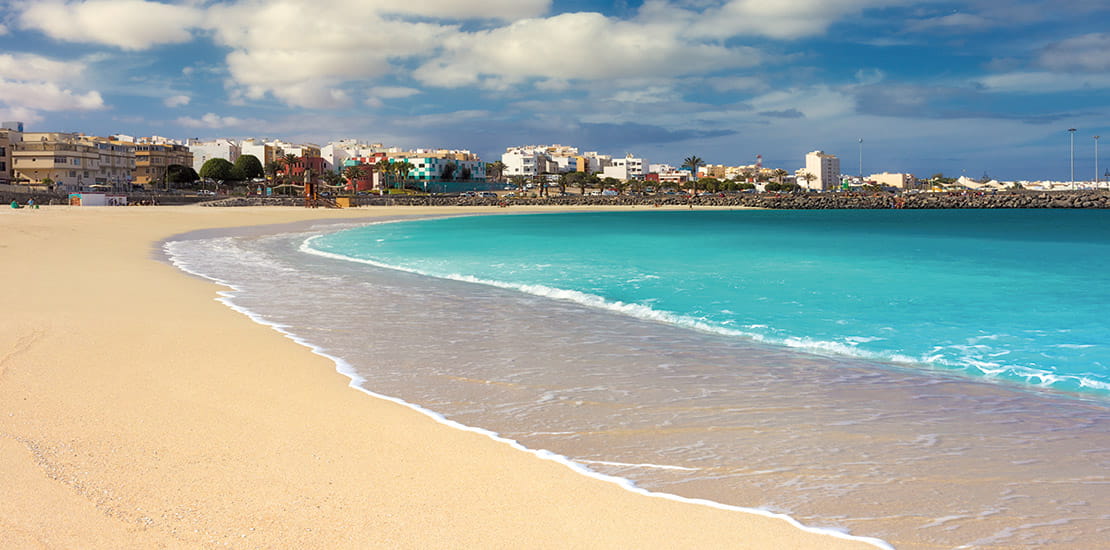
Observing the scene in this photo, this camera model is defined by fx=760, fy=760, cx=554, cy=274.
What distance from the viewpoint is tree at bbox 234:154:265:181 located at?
110 metres

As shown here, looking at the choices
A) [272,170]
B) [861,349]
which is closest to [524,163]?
[272,170]

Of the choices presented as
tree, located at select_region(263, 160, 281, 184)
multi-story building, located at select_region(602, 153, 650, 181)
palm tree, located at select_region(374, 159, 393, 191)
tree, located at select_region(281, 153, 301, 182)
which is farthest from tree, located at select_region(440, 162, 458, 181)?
multi-story building, located at select_region(602, 153, 650, 181)

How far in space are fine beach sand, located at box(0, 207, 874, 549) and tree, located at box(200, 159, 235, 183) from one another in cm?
10962

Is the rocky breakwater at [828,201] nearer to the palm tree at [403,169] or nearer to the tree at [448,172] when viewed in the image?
the palm tree at [403,169]

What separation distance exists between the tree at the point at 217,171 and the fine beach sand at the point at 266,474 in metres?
110

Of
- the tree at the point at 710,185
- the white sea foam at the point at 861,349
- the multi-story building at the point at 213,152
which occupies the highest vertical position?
the multi-story building at the point at 213,152

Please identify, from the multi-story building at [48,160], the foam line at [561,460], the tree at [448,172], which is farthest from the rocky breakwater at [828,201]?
the foam line at [561,460]

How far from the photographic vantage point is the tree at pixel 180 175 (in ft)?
339

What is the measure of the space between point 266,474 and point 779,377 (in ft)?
15.1

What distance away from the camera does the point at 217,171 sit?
10650 centimetres

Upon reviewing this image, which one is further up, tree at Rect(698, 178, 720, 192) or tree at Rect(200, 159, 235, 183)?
tree at Rect(200, 159, 235, 183)

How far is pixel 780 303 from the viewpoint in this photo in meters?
12.6

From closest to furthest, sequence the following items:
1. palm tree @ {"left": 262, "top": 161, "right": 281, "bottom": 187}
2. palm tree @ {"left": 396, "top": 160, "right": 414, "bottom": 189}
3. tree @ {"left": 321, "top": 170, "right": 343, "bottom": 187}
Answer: palm tree @ {"left": 262, "top": 161, "right": 281, "bottom": 187} → tree @ {"left": 321, "top": 170, "right": 343, "bottom": 187} → palm tree @ {"left": 396, "top": 160, "right": 414, "bottom": 189}

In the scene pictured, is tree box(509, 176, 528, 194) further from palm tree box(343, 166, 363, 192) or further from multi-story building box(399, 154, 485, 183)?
palm tree box(343, 166, 363, 192)
